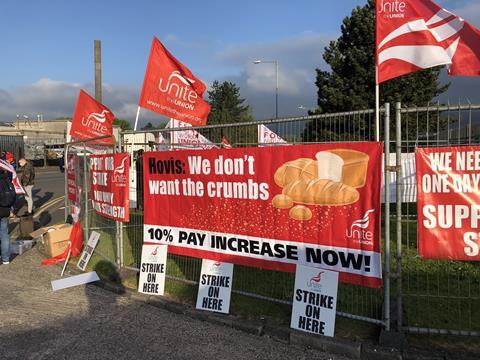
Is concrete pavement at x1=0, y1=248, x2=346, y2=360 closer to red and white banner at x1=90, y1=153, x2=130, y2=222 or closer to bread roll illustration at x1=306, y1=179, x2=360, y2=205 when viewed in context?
red and white banner at x1=90, y1=153, x2=130, y2=222

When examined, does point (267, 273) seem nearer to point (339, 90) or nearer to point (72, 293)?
point (72, 293)

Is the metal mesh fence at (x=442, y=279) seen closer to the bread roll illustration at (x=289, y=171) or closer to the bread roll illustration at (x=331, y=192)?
the bread roll illustration at (x=331, y=192)

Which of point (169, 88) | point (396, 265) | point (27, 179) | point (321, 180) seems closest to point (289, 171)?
point (321, 180)

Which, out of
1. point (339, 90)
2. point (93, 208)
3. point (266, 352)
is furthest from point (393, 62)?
point (339, 90)

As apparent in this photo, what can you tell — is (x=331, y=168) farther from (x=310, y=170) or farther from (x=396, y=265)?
(x=396, y=265)

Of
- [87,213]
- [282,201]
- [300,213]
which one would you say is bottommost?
[87,213]

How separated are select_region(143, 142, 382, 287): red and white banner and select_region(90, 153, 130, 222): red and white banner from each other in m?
0.59

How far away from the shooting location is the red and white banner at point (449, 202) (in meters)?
4.05

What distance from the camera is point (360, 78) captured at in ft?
82.4

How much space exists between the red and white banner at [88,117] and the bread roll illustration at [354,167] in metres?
6.94

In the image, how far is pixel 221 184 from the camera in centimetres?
546

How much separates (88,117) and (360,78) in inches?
750

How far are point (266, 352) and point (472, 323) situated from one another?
2.30m

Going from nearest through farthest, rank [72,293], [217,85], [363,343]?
[363,343] < [72,293] < [217,85]
